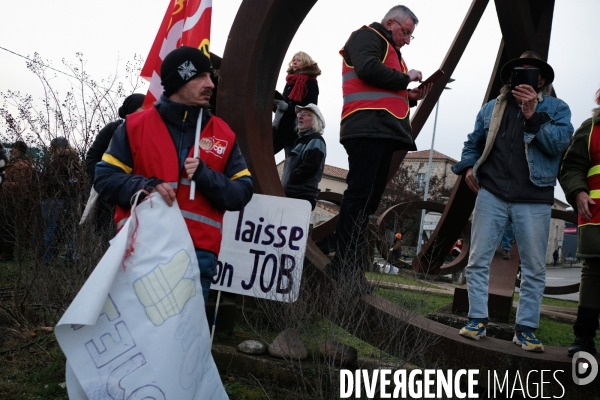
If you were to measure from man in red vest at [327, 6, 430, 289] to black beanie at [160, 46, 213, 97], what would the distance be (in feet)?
4.64

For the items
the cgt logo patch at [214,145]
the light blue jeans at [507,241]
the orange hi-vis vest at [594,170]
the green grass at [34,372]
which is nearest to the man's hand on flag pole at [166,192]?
the cgt logo patch at [214,145]

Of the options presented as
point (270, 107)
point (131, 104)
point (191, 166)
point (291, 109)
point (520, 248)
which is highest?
point (291, 109)

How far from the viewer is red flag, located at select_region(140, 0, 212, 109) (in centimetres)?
467

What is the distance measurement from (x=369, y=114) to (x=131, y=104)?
194 centimetres

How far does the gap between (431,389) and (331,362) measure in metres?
0.60

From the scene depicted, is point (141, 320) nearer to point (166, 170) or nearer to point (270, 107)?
point (166, 170)

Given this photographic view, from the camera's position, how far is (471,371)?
4086 millimetres

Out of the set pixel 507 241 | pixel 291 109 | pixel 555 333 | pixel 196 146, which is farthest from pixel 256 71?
pixel 555 333

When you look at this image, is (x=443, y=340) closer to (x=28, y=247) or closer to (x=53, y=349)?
(x=53, y=349)

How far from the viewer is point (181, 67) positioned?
3336mm

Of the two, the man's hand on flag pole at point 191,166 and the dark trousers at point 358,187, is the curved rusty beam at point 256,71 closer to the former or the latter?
the dark trousers at point 358,187

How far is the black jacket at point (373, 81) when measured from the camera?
4.43 m

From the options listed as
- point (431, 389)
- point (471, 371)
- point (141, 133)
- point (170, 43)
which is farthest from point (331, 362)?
point (170, 43)

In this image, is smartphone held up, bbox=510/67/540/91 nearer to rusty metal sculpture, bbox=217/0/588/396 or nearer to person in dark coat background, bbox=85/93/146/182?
rusty metal sculpture, bbox=217/0/588/396
